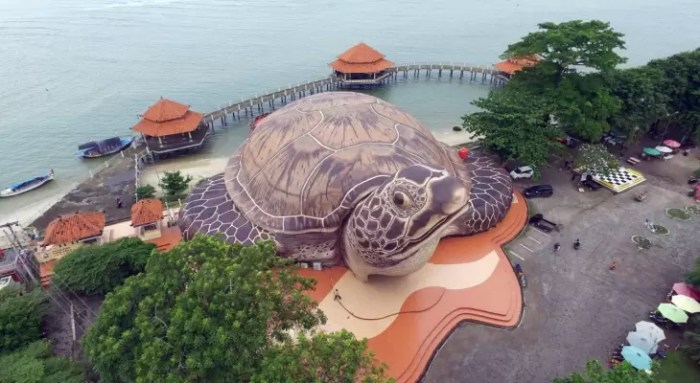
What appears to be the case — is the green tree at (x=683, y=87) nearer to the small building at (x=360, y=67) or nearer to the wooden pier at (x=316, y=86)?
the wooden pier at (x=316, y=86)

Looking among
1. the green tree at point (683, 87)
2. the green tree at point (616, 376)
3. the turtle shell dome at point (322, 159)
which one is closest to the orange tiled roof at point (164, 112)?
the turtle shell dome at point (322, 159)

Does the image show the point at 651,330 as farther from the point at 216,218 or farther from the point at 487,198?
the point at 216,218

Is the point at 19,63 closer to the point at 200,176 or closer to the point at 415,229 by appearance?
the point at 200,176

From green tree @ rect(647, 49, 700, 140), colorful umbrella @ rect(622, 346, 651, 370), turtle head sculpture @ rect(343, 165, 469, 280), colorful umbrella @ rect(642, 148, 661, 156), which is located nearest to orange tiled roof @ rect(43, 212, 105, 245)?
turtle head sculpture @ rect(343, 165, 469, 280)

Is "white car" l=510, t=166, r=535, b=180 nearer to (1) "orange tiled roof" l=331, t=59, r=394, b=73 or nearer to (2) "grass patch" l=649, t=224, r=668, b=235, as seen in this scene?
(2) "grass patch" l=649, t=224, r=668, b=235

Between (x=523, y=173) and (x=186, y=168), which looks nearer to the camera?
(x=523, y=173)

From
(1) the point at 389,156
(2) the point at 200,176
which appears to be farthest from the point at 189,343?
(2) the point at 200,176

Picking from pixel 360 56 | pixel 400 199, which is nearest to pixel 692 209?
pixel 400 199
